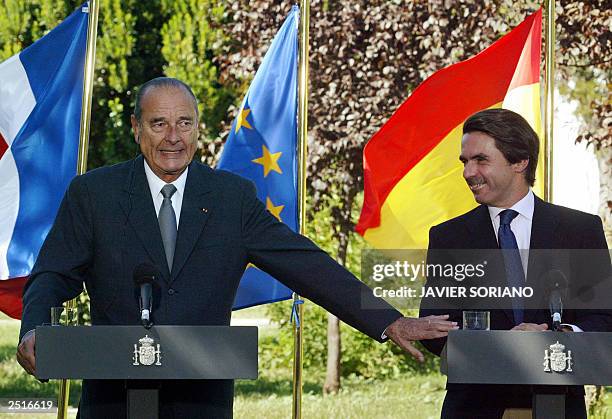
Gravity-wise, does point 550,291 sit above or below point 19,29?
below

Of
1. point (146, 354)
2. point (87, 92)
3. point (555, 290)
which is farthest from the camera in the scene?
point (87, 92)

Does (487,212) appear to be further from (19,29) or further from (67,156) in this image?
(19,29)

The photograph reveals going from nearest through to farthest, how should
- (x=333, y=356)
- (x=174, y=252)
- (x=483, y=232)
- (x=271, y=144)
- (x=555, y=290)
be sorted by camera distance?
(x=555, y=290), (x=174, y=252), (x=483, y=232), (x=271, y=144), (x=333, y=356)

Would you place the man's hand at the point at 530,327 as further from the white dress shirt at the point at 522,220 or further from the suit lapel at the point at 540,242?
the white dress shirt at the point at 522,220

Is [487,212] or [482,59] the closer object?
[487,212]

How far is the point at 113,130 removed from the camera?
1338 cm

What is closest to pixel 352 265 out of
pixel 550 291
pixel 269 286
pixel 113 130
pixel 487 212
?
pixel 113 130

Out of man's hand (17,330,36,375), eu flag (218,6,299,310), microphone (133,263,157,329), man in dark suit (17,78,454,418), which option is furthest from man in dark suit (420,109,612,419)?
eu flag (218,6,299,310)

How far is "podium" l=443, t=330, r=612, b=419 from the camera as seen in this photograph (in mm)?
3230

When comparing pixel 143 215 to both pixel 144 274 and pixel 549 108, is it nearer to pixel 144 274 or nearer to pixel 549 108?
pixel 144 274

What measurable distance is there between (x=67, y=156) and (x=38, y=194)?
328 millimetres

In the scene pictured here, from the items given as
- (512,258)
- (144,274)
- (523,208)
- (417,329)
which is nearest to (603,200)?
(523,208)

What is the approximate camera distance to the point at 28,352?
10.6 feet

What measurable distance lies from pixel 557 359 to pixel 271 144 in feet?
15.7
